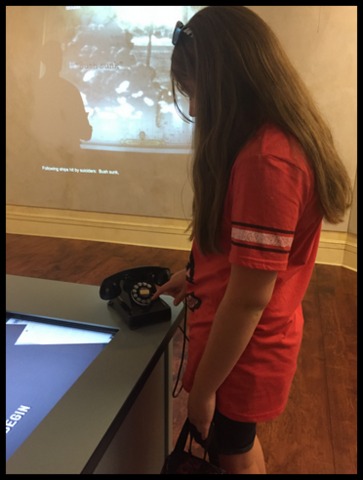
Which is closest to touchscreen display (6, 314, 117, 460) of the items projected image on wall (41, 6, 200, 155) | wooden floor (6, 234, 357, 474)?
wooden floor (6, 234, 357, 474)

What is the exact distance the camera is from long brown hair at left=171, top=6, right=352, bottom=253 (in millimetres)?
762

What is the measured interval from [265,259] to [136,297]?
42 centimetres

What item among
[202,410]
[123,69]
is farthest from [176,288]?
[123,69]

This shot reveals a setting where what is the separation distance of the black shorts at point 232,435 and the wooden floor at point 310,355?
708 mm

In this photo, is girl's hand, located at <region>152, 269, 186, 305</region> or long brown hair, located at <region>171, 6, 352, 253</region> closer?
long brown hair, located at <region>171, 6, 352, 253</region>

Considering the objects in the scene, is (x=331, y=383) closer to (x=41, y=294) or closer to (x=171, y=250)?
(x=41, y=294)

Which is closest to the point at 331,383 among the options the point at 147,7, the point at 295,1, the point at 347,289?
the point at 347,289

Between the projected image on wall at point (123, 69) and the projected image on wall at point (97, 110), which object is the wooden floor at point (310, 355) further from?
the projected image on wall at point (123, 69)

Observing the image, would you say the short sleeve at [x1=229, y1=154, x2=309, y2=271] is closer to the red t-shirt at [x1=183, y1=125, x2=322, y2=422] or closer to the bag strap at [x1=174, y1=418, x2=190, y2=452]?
the red t-shirt at [x1=183, y1=125, x2=322, y2=422]

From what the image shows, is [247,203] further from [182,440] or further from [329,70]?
[329,70]

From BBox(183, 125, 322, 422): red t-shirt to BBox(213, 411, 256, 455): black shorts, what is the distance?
0.16 ft

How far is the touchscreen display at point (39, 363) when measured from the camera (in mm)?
690

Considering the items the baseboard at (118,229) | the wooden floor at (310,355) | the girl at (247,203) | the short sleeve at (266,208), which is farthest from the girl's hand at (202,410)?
the baseboard at (118,229)

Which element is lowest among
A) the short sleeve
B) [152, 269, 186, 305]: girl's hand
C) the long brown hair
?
[152, 269, 186, 305]: girl's hand
